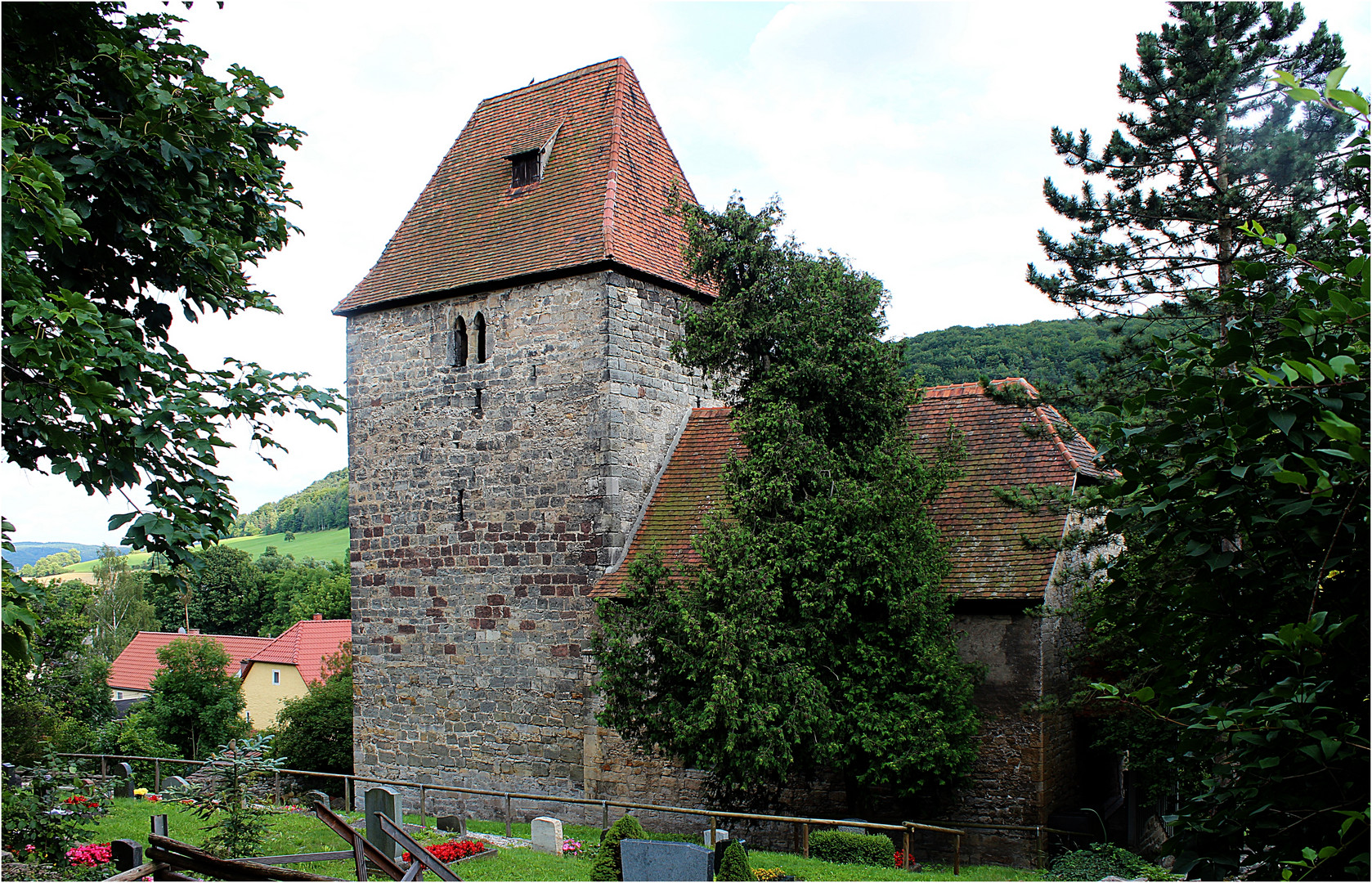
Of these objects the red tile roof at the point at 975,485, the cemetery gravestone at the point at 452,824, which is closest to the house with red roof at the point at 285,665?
the cemetery gravestone at the point at 452,824

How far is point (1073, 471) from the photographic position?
12875 mm

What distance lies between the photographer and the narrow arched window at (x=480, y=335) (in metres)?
15.4

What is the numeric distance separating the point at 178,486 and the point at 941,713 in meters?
8.27

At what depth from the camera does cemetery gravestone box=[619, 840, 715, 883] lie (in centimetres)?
867

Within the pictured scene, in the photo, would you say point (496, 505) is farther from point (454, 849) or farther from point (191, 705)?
point (191, 705)

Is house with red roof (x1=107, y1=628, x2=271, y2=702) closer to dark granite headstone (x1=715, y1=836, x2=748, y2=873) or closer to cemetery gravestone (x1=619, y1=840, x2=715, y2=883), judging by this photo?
cemetery gravestone (x1=619, y1=840, x2=715, y2=883)

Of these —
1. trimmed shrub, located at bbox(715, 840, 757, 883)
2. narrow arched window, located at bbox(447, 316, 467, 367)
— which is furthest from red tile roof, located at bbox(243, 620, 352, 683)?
trimmed shrub, located at bbox(715, 840, 757, 883)

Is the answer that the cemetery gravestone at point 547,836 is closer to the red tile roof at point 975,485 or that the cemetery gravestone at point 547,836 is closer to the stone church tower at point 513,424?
the stone church tower at point 513,424

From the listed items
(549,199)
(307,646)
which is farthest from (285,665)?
(549,199)

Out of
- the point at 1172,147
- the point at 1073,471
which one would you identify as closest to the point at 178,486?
the point at 1073,471

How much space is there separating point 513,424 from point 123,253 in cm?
750

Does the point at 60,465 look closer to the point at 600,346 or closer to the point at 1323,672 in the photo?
the point at 1323,672

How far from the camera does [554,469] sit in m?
14.4

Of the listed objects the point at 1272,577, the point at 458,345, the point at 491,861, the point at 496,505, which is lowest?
the point at 491,861
